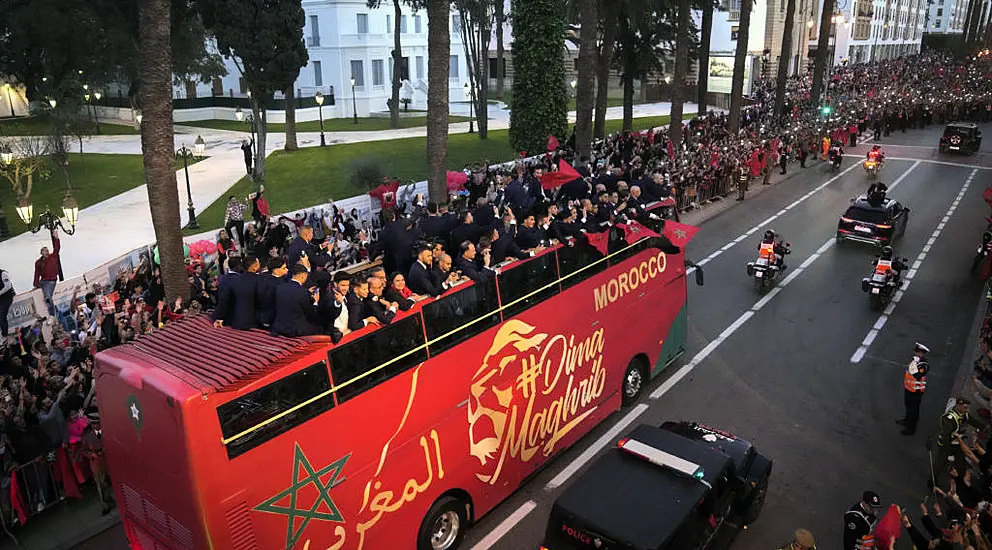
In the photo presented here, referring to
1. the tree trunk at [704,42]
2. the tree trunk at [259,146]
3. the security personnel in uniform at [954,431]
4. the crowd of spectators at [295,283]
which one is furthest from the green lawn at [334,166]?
the security personnel in uniform at [954,431]

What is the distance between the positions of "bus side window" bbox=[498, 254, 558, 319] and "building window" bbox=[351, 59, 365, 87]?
5719 centimetres

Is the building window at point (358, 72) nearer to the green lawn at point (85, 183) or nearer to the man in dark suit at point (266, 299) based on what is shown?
the green lawn at point (85, 183)

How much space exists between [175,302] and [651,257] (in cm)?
938

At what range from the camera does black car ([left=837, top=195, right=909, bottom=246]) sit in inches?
882

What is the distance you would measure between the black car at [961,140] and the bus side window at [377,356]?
137 ft

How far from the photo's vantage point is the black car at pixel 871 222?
2239 centimetres

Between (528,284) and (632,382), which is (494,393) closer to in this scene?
(528,284)

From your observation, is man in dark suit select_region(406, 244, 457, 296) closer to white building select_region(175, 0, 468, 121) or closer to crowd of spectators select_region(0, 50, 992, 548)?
crowd of spectators select_region(0, 50, 992, 548)

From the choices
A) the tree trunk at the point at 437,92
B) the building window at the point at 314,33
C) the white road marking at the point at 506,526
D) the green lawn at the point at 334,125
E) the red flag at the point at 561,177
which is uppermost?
the building window at the point at 314,33

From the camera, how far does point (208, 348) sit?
7.46 metres

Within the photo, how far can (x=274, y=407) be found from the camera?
23.0ft

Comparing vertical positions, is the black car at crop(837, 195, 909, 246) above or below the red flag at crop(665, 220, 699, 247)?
below

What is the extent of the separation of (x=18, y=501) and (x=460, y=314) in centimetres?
714

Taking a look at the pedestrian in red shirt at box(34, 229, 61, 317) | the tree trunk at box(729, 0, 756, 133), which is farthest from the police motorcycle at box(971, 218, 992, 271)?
the pedestrian in red shirt at box(34, 229, 61, 317)
